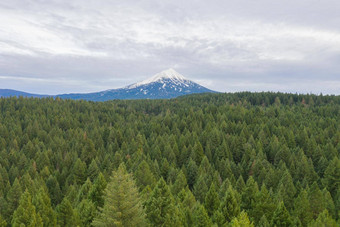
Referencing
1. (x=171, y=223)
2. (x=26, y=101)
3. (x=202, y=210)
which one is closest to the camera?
(x=171, y=223)

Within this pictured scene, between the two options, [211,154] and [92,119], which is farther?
[92,119]

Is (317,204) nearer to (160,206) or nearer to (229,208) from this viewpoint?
(229,208)

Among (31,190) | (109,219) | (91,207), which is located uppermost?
(109,219)

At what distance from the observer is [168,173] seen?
67.0 m

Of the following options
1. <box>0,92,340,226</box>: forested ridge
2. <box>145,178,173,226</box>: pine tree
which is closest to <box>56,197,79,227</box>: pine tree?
<box>0,92,340,226</box>: forested ridge

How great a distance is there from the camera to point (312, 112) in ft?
536

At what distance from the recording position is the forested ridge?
29.9 m

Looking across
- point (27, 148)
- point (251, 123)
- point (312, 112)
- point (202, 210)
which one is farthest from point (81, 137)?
point (312, 112)

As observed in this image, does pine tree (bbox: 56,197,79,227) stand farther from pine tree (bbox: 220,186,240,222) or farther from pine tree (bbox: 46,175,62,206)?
pine tree (bbox: 46,175,62,206)

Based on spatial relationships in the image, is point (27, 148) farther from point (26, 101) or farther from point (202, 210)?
point (26, 101)

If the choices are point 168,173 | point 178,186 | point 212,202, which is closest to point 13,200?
point 178,186

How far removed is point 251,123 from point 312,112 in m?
53.9

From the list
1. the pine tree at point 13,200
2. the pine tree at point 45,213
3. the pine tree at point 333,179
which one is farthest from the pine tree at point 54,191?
the pine tree at point 333,179

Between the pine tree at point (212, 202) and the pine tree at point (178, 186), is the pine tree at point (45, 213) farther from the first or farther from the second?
the pine tree at point (178, 186)
